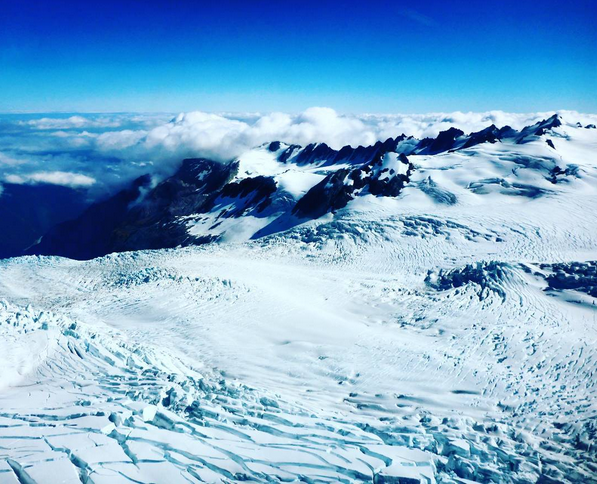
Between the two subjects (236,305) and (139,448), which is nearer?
(139,448)

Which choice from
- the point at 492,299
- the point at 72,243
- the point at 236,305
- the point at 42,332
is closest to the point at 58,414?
the point at 42,332

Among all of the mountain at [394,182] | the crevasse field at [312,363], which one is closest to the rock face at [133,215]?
the mountain at [394,182]

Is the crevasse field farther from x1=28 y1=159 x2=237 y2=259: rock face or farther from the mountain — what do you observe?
x1=28 y1=159 x2=237 y2=259: rock face

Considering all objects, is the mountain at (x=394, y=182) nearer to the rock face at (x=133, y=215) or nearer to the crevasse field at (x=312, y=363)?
the rock face at (x=133, y=215)

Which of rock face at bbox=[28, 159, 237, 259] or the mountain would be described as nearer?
the mountain

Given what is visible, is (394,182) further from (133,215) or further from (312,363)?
(133,215)

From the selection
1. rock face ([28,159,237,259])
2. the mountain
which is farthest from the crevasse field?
rock face ([28,159,237,259])

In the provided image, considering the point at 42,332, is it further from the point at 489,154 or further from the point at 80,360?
the point at 489,154

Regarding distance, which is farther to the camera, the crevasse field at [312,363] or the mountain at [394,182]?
the mountain at [394,182]
